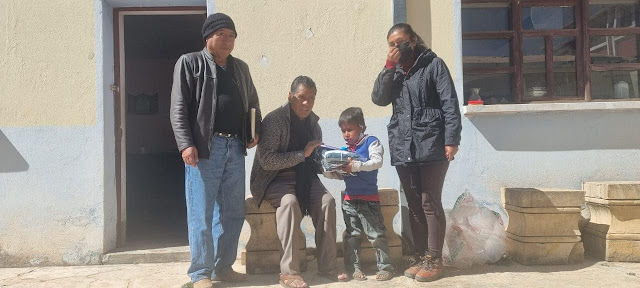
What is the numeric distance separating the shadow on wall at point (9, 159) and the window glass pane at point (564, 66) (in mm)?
5119

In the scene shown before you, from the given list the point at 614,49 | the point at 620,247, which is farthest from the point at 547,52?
the point at 620,247

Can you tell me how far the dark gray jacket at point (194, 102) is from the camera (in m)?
3.17

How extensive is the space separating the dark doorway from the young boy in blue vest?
2.81 meters

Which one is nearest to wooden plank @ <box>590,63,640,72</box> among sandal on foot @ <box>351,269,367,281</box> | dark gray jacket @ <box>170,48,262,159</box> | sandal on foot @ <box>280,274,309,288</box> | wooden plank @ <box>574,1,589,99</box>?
wooden plank @ <box>574,1,589,99</box>

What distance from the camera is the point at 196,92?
10.6ft

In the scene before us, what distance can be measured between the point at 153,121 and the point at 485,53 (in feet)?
24.5

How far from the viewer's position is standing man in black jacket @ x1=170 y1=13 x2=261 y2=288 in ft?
10.5

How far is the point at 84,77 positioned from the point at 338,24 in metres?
2.39

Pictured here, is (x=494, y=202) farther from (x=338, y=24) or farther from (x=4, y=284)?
(x=4, y=284)

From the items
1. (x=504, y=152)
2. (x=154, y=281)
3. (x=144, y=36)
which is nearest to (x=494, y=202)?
(x=504, y=152)

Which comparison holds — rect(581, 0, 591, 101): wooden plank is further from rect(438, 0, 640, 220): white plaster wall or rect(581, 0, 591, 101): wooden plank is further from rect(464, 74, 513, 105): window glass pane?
rect(464, 74, 513, 105): window glass pane

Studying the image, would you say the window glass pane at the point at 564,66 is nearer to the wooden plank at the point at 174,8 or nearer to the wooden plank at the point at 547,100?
the wooden plank at the point at 547,100

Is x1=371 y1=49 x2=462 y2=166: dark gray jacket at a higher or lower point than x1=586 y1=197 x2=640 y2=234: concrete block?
higher

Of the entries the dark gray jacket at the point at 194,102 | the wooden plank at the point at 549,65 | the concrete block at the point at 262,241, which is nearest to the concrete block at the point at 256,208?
the concrete block at the point at 262,241
